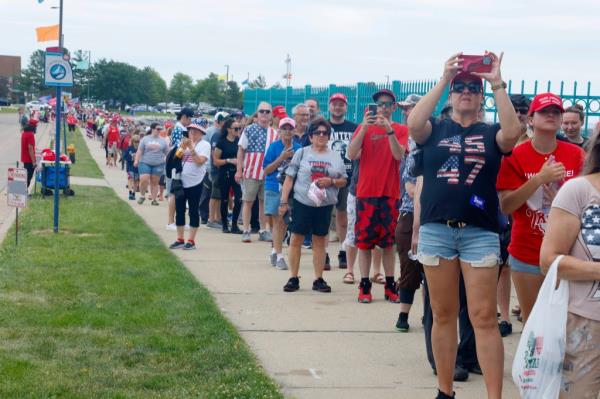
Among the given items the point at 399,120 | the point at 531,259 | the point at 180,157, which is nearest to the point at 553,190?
the point at 531,259

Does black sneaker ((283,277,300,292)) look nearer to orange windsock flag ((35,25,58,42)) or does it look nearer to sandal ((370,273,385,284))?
sandal ((370,273,385,284))

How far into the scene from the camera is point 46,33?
1148 inches

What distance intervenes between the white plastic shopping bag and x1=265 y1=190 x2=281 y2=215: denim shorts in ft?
28.0

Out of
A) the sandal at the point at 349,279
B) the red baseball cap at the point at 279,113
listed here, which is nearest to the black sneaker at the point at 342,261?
the sandal at the point at 349,279

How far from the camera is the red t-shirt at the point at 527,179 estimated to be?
19.1ft

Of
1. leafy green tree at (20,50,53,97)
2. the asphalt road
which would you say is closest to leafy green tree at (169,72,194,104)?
leafy green tree at (20,50,53,97)

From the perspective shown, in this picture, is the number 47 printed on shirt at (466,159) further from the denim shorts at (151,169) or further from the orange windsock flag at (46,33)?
the orange windsock flag at (46,33)

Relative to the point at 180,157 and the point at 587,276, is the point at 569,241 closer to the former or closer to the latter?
the point at 587,276

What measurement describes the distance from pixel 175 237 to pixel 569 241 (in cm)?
1139

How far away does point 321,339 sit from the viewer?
823 cm

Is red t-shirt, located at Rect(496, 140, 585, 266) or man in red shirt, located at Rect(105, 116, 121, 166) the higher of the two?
red t-shirt, located at Rect(496, 140, 585, 266)

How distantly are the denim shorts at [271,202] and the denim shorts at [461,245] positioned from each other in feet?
23.3

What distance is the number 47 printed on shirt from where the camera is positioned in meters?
5.71

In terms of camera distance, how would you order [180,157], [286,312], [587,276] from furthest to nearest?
[180,157], [286,312], [587,276]
